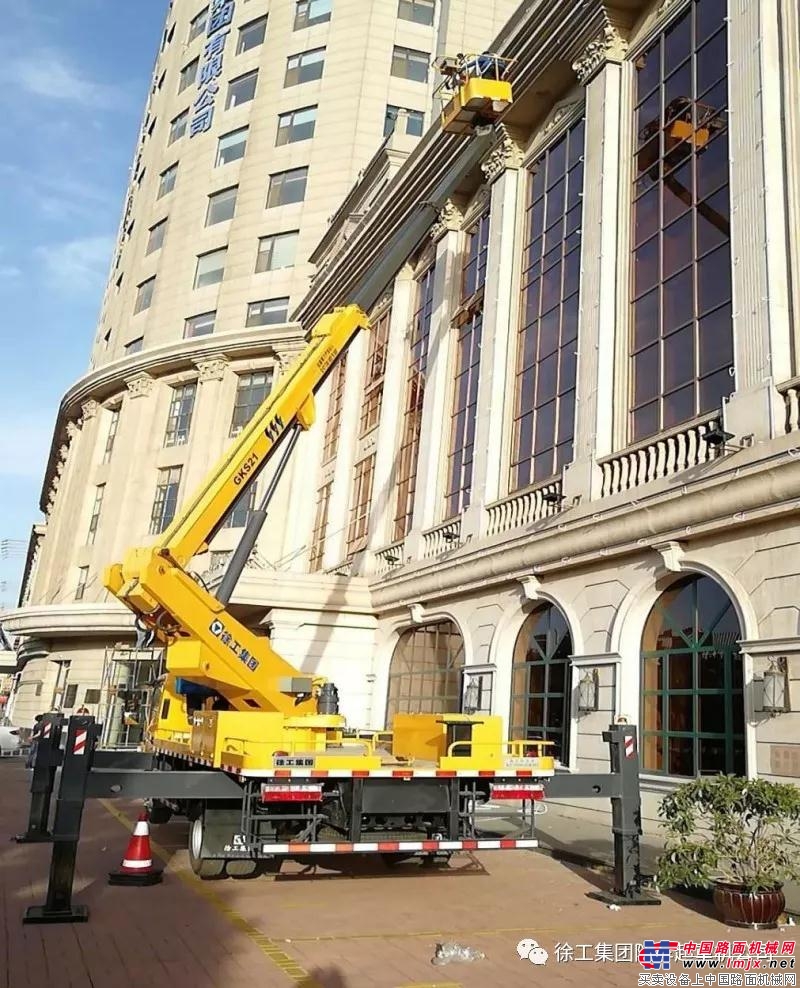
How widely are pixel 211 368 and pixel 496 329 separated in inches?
977

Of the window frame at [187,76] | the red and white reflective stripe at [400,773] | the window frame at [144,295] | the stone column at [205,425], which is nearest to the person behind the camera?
the red and white reflective stripe at [400,773]

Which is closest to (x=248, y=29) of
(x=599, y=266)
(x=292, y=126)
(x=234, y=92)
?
(x=234, y=92)

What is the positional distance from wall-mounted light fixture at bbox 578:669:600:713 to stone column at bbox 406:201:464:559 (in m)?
8.48

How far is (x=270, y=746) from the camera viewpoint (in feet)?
32.0

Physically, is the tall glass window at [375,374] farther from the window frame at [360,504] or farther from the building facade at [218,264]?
the building facade at [218,264]

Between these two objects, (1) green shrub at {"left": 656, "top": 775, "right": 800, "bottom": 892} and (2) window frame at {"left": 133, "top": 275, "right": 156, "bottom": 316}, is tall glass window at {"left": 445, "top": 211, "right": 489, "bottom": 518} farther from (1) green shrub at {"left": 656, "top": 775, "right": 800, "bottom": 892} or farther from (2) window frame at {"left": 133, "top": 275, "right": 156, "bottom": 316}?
(2) window frame at {"left": 133, "top": 275, "right": 156, "bottom": 316}

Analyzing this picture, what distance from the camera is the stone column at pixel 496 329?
786 inches

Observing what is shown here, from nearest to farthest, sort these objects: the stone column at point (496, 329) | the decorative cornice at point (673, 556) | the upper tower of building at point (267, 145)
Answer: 1. the decorative cornice at point (673, 556)
2. the stone column at point (496, 329)
3. the upper tower of building at point (267, 145)

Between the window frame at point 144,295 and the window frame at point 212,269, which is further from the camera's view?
the window frame at point 144,295

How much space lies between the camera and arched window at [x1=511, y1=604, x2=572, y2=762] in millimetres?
16156

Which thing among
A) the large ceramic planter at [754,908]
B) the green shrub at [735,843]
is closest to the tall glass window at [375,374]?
the green shrub at [735,843]

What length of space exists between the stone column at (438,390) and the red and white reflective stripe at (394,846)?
532 inches

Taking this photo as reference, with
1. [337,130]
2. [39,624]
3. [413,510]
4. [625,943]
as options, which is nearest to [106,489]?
[39,624]

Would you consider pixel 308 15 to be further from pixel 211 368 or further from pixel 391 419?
pixel 391 419
